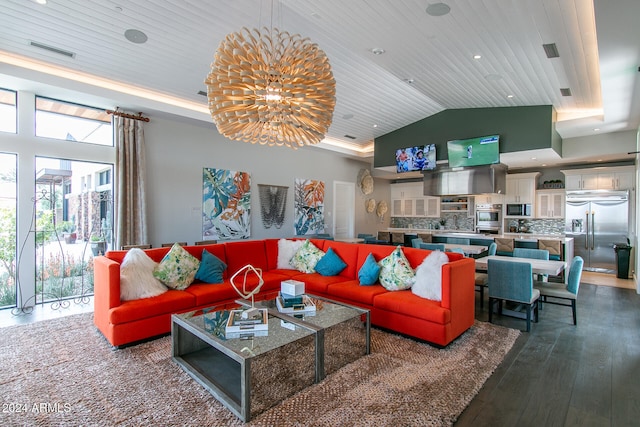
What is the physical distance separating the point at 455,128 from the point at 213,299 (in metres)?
5.73

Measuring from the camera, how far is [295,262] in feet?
16.2

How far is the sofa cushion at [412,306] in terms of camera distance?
3.07 m

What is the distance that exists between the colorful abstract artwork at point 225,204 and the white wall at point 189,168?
0.11 metres

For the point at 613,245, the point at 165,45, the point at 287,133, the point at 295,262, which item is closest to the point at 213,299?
the point at 295,262

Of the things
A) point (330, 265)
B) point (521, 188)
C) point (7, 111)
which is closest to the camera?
point (7, 111)

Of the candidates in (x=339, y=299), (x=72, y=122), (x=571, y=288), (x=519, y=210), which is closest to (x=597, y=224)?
(x=519, y=210)

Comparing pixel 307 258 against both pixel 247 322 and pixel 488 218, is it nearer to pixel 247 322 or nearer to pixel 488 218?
pixel 247 322

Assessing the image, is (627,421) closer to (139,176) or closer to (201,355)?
(201,355)

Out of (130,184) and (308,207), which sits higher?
(130,184)

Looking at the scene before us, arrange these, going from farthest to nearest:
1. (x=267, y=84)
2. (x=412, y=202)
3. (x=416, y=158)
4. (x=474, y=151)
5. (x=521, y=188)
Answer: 1. (x=412, y=202)
2. (x=521, y=188)
3. (x=416, y=158)
4. (x=474, y=151)
5. (x=267, y=84)

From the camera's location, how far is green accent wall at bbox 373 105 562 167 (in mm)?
5648

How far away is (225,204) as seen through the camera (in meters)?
6.33

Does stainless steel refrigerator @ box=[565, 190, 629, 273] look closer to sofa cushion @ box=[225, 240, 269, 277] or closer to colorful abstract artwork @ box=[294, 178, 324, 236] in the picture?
colorful abstract artwork @ box=[294, 178, 324, 236]

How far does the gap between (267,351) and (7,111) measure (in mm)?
4896
